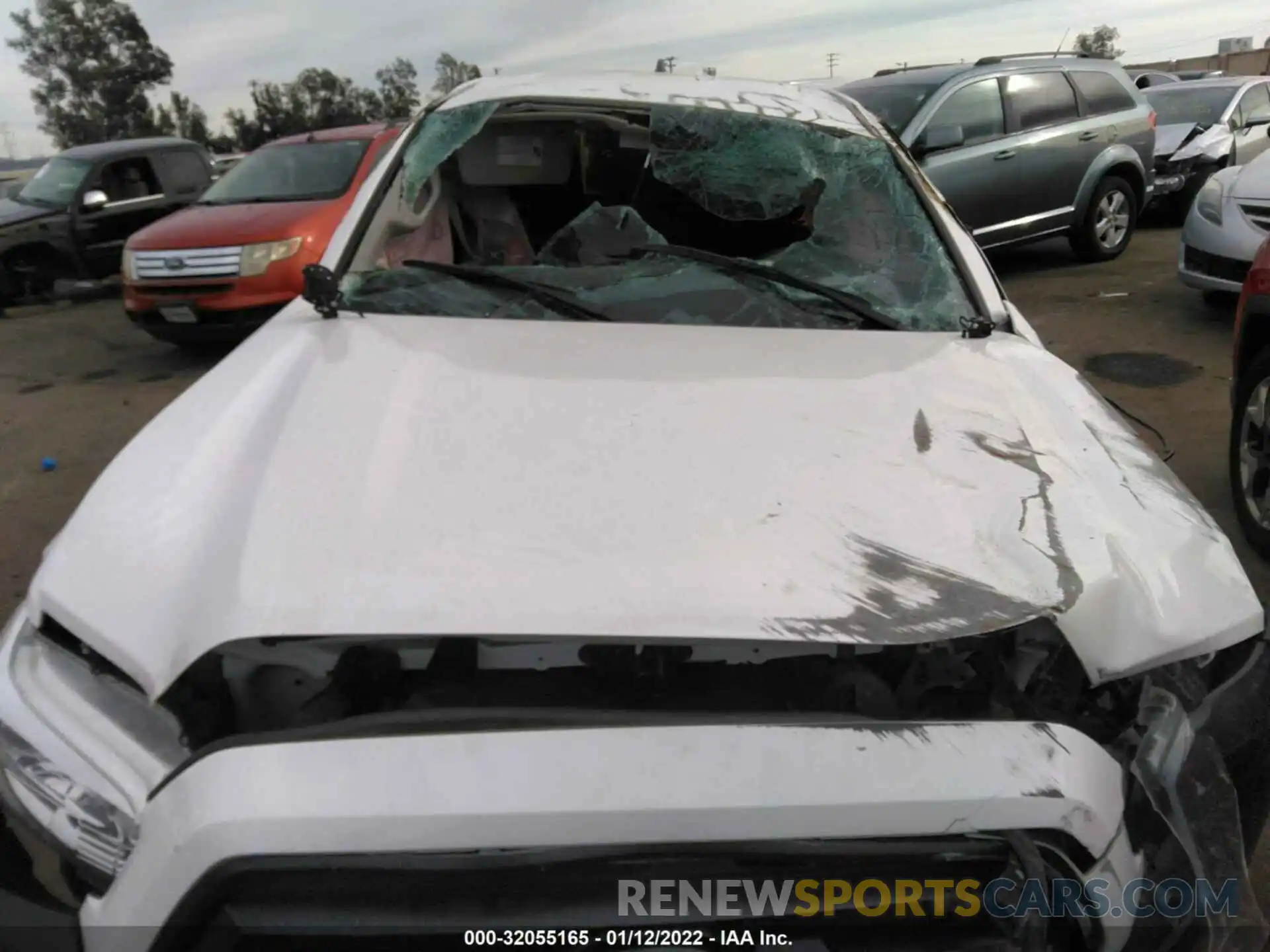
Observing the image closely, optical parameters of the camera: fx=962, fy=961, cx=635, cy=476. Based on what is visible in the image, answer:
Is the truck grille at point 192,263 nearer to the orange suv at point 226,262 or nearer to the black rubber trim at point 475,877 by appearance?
the orange suv at point 226,262

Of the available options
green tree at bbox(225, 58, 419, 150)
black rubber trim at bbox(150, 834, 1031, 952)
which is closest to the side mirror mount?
black rubber trim at bbox(150, 834, 1031, 952)

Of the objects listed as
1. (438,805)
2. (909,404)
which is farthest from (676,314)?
(438,805)

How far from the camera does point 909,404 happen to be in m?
1.92

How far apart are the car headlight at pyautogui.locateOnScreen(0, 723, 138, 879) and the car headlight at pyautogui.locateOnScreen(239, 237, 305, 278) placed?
5.76m

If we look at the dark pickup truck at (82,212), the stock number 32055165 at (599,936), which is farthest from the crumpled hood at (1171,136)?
the stock number 32055165 at (599,936)

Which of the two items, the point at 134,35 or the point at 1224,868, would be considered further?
the point at 134,35

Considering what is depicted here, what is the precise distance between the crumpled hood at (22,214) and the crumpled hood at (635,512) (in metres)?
9.25

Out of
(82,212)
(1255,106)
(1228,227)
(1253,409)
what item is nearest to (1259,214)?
(1228,227)

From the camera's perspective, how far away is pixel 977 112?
789 centimetres

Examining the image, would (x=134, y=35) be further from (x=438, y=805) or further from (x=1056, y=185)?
(x=438, y=805)

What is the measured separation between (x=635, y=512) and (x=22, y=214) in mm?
10483

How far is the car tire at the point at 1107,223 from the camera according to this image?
848 centimetres

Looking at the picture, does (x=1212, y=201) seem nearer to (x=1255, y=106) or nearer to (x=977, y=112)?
(x=977, y=112)

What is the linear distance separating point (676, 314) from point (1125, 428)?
107 cm
